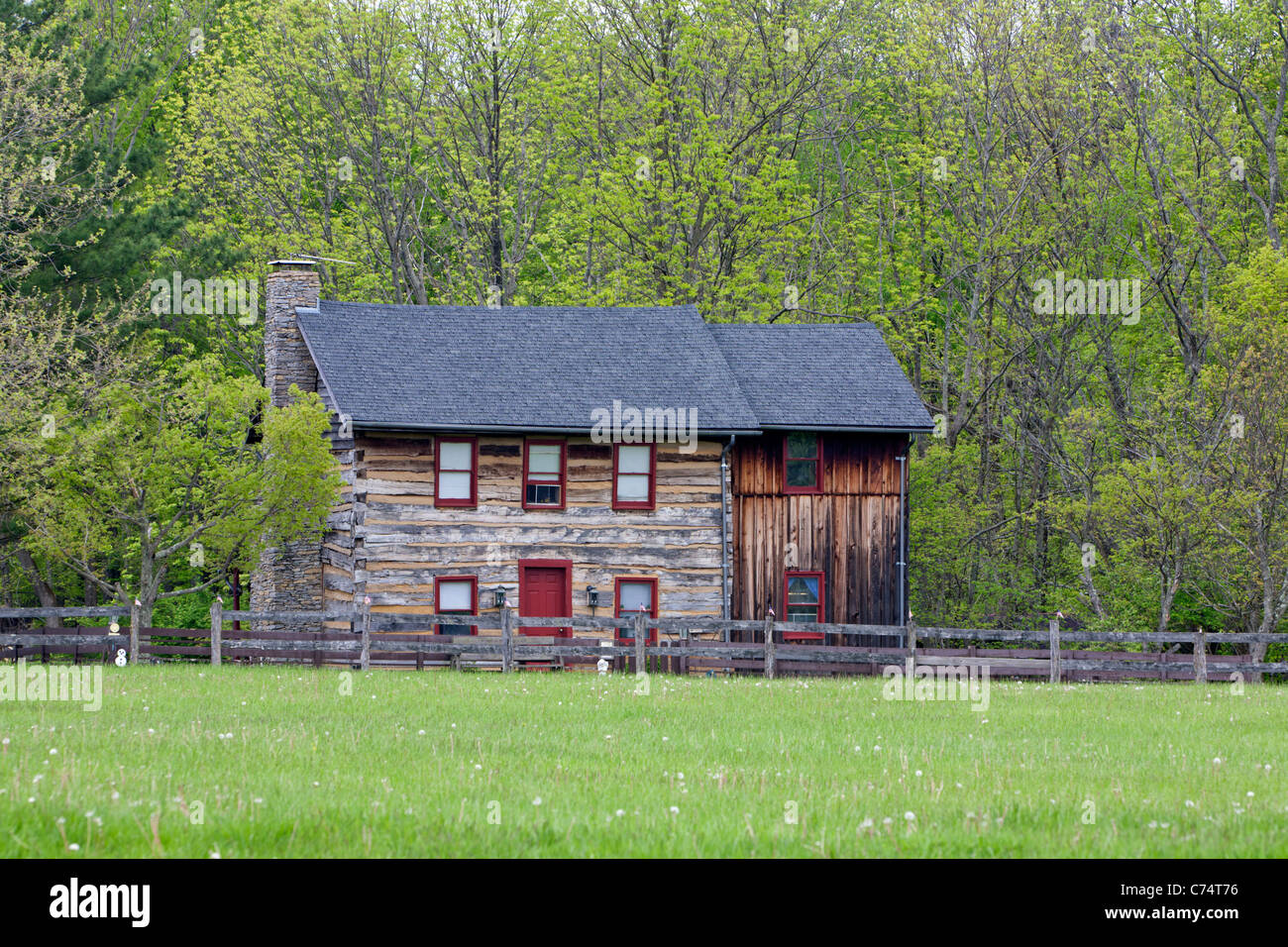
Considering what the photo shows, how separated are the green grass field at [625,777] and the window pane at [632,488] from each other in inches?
498

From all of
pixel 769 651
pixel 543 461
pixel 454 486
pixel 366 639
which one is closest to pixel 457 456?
pixel 454 486

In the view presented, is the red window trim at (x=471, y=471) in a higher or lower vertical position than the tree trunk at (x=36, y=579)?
higher

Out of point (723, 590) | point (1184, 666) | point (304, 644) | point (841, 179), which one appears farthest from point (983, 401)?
point (304, 644)

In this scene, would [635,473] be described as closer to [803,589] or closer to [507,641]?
[803,589]

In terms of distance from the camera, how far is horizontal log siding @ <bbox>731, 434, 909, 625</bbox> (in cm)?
3519

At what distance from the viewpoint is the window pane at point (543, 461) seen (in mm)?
34062

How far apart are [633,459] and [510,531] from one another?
3.34 m

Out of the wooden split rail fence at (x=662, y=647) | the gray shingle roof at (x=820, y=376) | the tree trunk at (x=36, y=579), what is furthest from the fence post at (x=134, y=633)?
the gray shingle roof at (x=820, y=376)

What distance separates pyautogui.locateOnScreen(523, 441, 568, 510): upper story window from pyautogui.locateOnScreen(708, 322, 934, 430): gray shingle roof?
194 inches

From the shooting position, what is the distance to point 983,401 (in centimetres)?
4856

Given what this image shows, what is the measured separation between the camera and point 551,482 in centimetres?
3409

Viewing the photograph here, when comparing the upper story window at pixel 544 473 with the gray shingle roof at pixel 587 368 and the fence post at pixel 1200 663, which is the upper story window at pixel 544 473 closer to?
Result: the gray shingle roof at pixel 587 368
